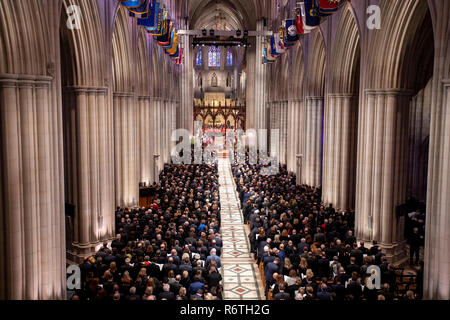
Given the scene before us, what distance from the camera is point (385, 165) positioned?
14969 mm

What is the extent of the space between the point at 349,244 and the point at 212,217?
541 cm

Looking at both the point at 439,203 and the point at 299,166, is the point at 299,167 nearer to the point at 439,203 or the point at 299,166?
the point at 299,166

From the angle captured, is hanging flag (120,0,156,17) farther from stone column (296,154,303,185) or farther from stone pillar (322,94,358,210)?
stone column (296,154,303,185)

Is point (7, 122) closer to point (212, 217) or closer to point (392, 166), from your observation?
point (212, 217)

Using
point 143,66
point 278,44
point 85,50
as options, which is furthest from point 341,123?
point 85,50

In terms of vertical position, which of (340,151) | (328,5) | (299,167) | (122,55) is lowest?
(299,167)

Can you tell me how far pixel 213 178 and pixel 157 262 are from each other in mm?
14633

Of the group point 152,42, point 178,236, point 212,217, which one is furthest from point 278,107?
point 178,236

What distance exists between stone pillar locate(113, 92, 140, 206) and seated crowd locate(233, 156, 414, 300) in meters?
5.73

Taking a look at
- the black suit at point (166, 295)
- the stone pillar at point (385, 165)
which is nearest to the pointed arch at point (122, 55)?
the stone pillar at point (385, 165)

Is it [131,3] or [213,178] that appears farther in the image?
[213,178]

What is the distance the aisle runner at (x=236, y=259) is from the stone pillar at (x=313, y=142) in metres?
4.77

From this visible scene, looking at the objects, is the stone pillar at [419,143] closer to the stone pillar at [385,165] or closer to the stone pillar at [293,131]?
the stone pillar at [385,165]

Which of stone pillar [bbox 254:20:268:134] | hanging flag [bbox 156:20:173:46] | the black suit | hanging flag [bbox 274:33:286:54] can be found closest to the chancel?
the black suit
